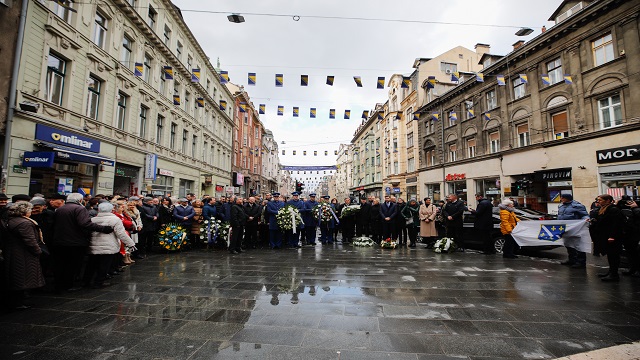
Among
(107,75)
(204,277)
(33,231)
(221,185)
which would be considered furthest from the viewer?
(221,185)

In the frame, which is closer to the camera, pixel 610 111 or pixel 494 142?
pixel 610 111

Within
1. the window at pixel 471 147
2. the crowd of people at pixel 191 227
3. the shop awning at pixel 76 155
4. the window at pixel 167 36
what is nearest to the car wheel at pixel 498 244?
the crowd of people at pixel 191 227

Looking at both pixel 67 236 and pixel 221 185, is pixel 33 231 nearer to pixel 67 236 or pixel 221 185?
pixel 67 236

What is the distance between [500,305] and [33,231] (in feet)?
24.5

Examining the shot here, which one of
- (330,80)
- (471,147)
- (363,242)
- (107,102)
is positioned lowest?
(363,242)

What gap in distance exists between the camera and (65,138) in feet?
37.6

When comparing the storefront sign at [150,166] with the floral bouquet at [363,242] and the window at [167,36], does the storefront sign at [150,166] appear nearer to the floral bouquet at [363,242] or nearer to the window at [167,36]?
the window at [167,36]

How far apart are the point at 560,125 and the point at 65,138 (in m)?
25.3

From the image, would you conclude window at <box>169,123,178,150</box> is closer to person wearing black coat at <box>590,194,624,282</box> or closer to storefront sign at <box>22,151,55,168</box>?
storefront sign at <box>22,151,55,168</box>

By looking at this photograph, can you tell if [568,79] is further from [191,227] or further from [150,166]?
[150,166]

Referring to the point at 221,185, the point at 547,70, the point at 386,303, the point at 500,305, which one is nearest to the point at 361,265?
the point at 386,303

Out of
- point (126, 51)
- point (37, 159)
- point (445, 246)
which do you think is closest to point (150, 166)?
point (126, 51)

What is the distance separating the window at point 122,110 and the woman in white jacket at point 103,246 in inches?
470

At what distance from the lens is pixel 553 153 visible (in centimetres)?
1772
